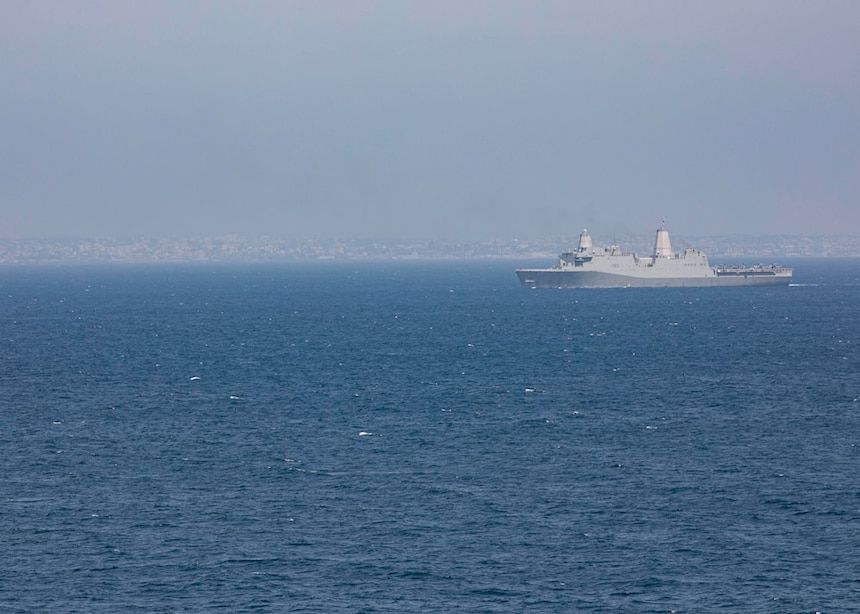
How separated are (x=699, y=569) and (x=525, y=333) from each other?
77.0m

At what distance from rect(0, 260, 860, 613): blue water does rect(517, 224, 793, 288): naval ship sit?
3577 inches

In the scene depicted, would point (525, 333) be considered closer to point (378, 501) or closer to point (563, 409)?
point (563, 409)

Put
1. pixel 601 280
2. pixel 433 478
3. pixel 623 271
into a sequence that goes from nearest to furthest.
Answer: pixel 433 478 < pixel 601 280 < pixel 623 271

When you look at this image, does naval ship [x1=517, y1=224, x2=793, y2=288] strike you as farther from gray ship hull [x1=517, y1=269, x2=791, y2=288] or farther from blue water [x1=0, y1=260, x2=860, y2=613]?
blue water [x1=0, y1=260, x2=860, y2=613]

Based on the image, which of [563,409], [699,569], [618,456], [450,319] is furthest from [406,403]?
[450,319]

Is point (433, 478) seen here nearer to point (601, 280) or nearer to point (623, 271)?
point (601, 280)

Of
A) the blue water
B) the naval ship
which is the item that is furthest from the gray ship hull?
the blue water

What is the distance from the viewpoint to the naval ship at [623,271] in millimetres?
190375

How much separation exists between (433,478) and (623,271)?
14875 cm

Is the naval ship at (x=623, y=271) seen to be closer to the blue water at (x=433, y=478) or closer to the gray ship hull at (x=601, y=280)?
the gray ship hull at (x=601, y=280)

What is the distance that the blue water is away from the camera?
114 ft

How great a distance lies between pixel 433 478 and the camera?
157ft

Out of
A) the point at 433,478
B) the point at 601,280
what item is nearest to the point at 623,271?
the point at 601,280

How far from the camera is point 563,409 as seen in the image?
6550 cm
